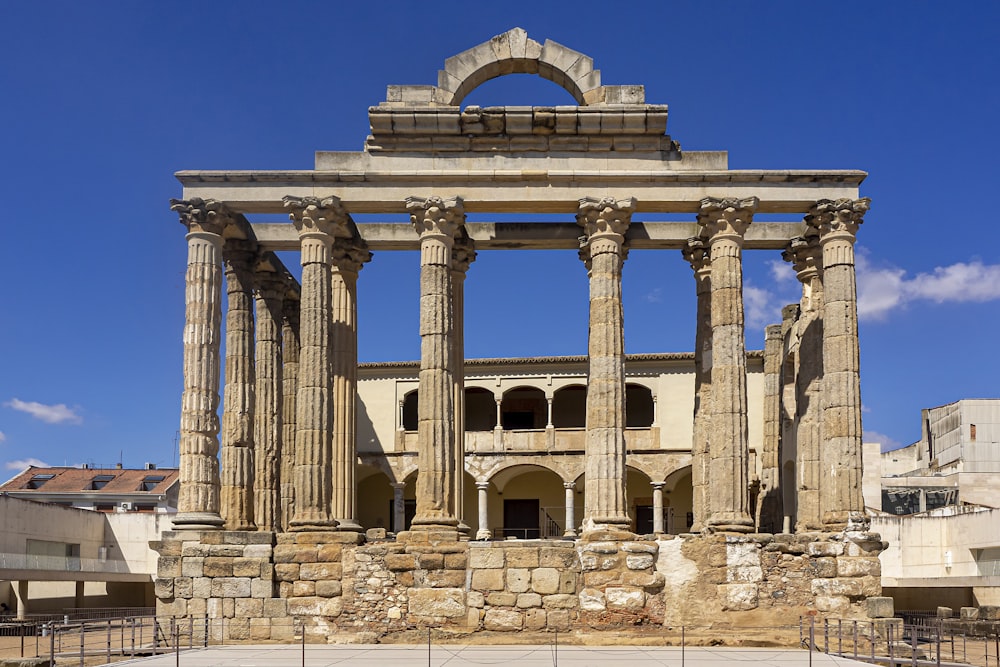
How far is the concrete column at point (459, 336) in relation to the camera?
24438 millimetres

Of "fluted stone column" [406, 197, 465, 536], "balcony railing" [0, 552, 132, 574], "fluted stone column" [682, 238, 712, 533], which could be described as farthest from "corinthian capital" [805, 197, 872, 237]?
"balcony railing" [0, 552, 132, 574]

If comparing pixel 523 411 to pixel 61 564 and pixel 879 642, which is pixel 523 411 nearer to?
pixel 61 564

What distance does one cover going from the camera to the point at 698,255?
2625 cm

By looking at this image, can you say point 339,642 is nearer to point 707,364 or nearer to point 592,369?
point 592,369

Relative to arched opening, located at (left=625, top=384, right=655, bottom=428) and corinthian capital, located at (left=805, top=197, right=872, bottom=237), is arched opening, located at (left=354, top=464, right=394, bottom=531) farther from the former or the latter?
corinthian capital, located at (left=805, top=197, right=872, bottom=237)

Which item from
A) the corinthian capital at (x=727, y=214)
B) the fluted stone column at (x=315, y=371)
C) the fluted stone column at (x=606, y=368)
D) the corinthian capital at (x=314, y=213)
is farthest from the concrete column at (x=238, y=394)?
the corinthian capital at (x=727, y=214)

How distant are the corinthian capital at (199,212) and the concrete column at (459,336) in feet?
17.2

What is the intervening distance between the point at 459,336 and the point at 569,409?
20.0 meters

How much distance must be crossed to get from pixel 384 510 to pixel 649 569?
23209mm

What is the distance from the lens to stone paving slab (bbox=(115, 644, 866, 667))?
17.7 metres

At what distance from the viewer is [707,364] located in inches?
1016

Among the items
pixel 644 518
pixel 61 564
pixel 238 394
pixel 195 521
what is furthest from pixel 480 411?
pixel 195 521

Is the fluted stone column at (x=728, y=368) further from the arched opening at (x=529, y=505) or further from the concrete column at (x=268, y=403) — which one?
the arched opening at (x=529, y=505)

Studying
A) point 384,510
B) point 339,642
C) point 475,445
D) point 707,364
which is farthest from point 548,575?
point 384,510
